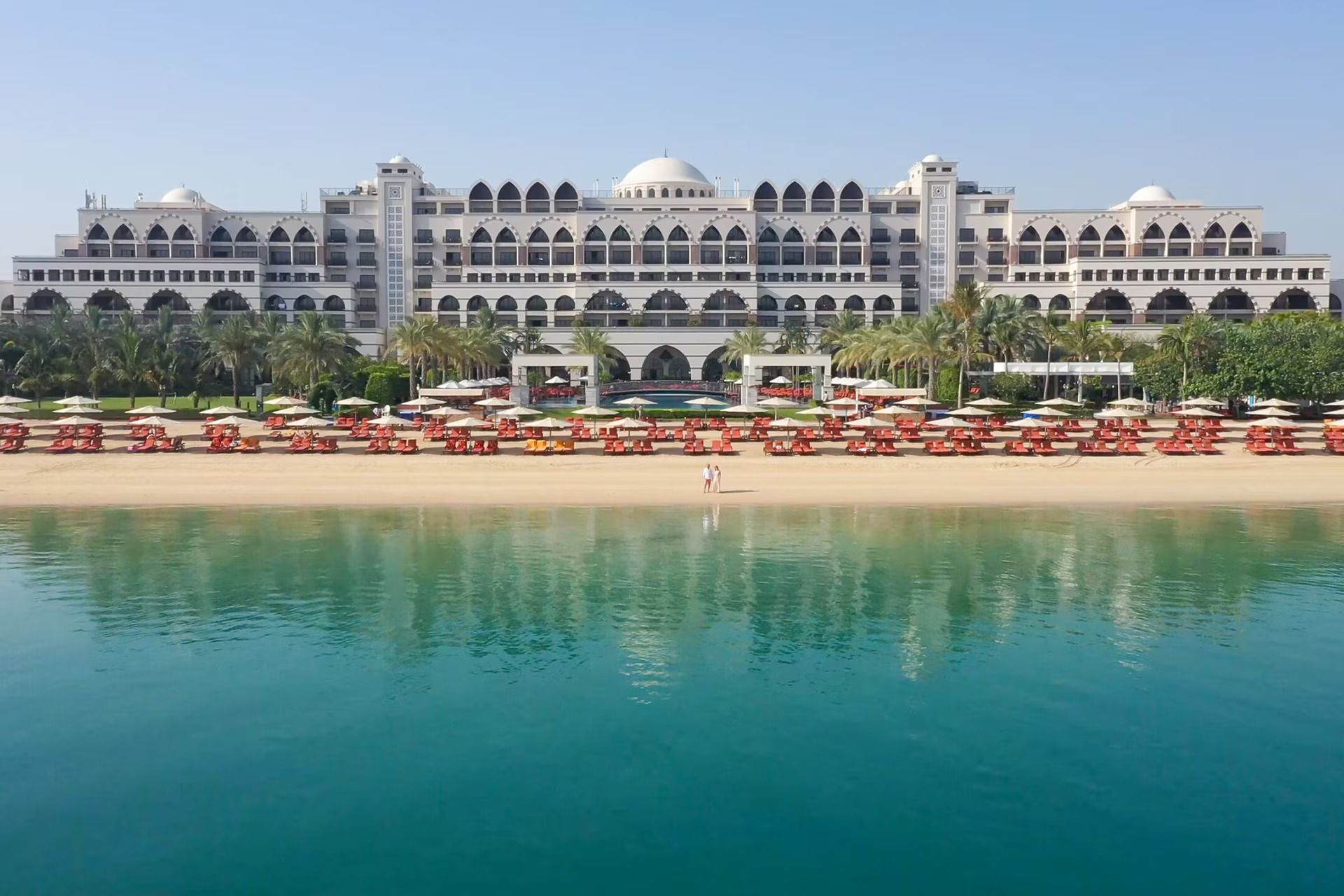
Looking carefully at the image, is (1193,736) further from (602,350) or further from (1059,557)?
(602,350)

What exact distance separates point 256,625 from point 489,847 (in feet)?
36.4

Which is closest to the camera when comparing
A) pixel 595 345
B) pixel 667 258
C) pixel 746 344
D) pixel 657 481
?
pixel 657 481

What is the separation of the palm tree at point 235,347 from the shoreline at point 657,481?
24.9 meters

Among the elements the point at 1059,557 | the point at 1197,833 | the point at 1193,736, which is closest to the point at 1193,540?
the point at 1059,557

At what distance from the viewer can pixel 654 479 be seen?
134 ft

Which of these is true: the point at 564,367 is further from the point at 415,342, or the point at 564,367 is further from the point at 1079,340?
the point at 1079,340

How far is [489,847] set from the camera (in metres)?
13.0

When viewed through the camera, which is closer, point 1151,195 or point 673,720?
point 673,720

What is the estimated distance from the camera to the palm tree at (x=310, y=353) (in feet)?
222

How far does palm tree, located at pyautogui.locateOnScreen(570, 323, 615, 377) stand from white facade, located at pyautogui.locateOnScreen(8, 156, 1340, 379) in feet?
24.3

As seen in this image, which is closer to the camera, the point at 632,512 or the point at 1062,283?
the point at 632,512

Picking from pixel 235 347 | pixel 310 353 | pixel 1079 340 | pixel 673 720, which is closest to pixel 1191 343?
pixel 1079 340

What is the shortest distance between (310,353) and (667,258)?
50172mm

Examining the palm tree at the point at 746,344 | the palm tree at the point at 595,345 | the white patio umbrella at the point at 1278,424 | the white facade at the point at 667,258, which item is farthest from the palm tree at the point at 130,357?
the white patio umbrella at the point at 1278,424
